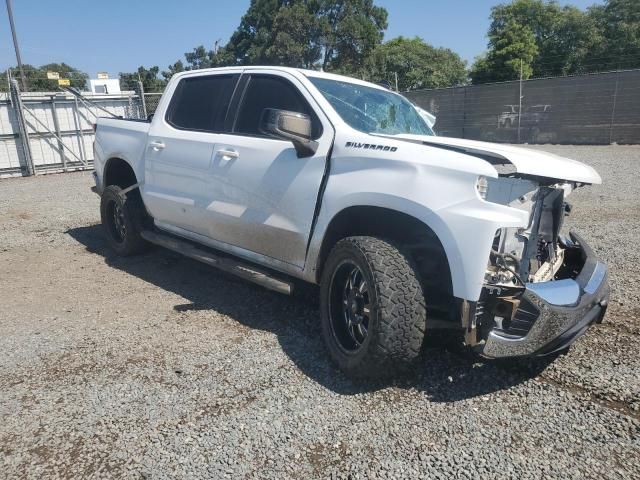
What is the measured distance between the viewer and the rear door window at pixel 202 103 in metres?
4.46

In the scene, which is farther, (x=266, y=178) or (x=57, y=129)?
(x=57, y=129)

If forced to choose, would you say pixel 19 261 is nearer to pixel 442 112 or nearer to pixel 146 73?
pixel 442 112

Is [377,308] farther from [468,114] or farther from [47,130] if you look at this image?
[468,114]

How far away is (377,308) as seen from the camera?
2902mm

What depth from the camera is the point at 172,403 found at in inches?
118

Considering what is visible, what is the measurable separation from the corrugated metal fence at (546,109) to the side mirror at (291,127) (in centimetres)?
1710

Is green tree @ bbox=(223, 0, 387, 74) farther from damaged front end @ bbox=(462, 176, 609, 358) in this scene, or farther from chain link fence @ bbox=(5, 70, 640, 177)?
damaged front end @ bbox=(462, 176, 609, 358)

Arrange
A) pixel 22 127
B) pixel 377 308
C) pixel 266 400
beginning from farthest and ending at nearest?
pixel 22 127 → pixel 266 400 → pixel 377 308

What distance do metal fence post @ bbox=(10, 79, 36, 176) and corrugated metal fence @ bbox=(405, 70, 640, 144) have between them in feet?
46.2

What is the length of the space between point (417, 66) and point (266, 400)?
5868 cm

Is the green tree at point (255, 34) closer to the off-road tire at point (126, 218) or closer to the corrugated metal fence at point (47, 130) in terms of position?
the corrugated metal fence at point (47, 130)

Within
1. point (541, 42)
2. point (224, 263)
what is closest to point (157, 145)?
point (224, 263)

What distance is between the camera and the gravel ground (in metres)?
2.48

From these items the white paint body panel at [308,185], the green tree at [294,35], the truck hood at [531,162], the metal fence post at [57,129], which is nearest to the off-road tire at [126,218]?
the white paint body panel at [308,185]
